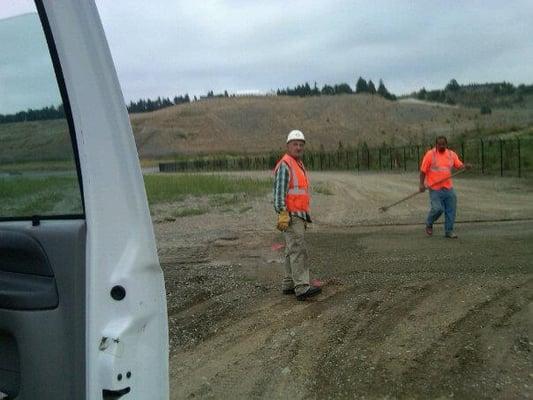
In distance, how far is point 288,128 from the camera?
115 m

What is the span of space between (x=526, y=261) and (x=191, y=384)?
5.45 meters

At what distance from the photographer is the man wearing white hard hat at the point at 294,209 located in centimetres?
712

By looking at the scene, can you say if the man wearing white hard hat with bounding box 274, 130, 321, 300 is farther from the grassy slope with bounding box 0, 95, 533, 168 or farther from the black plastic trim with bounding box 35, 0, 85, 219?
the grassy slope with bounding box 0, 95, 533, 168

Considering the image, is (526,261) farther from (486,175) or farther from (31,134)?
(486,175)

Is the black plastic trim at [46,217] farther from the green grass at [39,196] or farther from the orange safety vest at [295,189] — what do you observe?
the orange safety vest at [295,189]

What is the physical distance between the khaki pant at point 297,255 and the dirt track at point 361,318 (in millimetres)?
222

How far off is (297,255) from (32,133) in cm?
505

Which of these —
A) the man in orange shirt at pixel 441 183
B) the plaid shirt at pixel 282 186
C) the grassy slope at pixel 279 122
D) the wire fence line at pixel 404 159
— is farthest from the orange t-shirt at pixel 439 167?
the grassy slope at pixel 279 122

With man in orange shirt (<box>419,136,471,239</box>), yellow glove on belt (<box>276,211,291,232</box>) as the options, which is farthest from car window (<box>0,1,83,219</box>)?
man in orange shirt (<box>419,136,471,239</box>)

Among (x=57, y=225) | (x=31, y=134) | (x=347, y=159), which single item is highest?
(x=31, y=134)

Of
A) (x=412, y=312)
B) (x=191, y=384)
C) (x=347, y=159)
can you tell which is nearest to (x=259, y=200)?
(x=412, y=312)

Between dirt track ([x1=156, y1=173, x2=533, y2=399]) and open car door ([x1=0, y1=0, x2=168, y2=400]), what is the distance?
2.61m

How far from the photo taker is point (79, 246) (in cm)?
216

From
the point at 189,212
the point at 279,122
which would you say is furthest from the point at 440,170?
the point at 279,122
